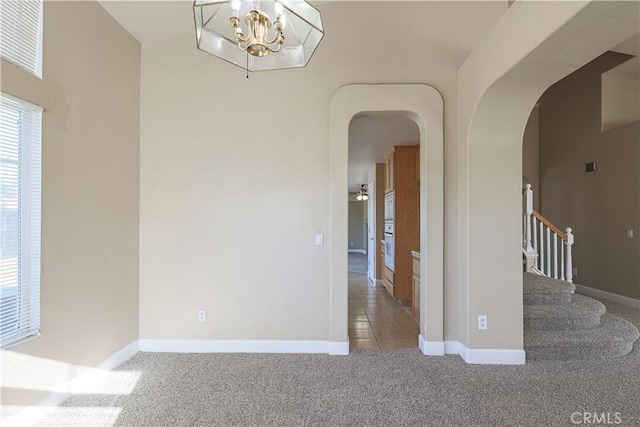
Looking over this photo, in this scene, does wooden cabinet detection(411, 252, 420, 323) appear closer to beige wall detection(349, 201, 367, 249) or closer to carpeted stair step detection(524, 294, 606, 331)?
carpeted stair step detection(524, 294, 606, 331)

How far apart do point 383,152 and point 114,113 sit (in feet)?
14.3

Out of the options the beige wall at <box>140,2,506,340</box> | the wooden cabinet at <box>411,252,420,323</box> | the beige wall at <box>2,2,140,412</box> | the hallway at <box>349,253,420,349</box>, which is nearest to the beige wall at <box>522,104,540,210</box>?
the hallway at <box>349,253,420,349</box>

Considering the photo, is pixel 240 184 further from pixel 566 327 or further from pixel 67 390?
pixel 566 327

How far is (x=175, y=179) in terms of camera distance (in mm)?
3307

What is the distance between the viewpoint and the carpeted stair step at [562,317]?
3.34 meters

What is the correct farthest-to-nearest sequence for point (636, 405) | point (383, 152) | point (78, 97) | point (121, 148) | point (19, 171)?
point (383, 152), point (121, 148), point (78, 97), point (636, 405), point (19, 171)

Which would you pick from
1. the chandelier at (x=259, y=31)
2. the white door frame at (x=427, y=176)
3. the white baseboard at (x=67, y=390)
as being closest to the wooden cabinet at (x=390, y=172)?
the white door frame at (x=427, y=176)

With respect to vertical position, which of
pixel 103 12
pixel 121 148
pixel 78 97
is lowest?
pixel 121 148

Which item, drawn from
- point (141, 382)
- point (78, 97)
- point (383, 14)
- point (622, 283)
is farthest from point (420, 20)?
point (622, 283)

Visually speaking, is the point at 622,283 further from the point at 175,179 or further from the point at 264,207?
the point at 175,179

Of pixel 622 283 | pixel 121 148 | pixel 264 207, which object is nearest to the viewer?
pixel 121 148

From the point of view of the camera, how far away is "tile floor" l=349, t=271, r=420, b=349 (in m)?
3.54

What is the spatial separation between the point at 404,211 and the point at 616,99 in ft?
12.8

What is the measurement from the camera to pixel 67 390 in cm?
240
